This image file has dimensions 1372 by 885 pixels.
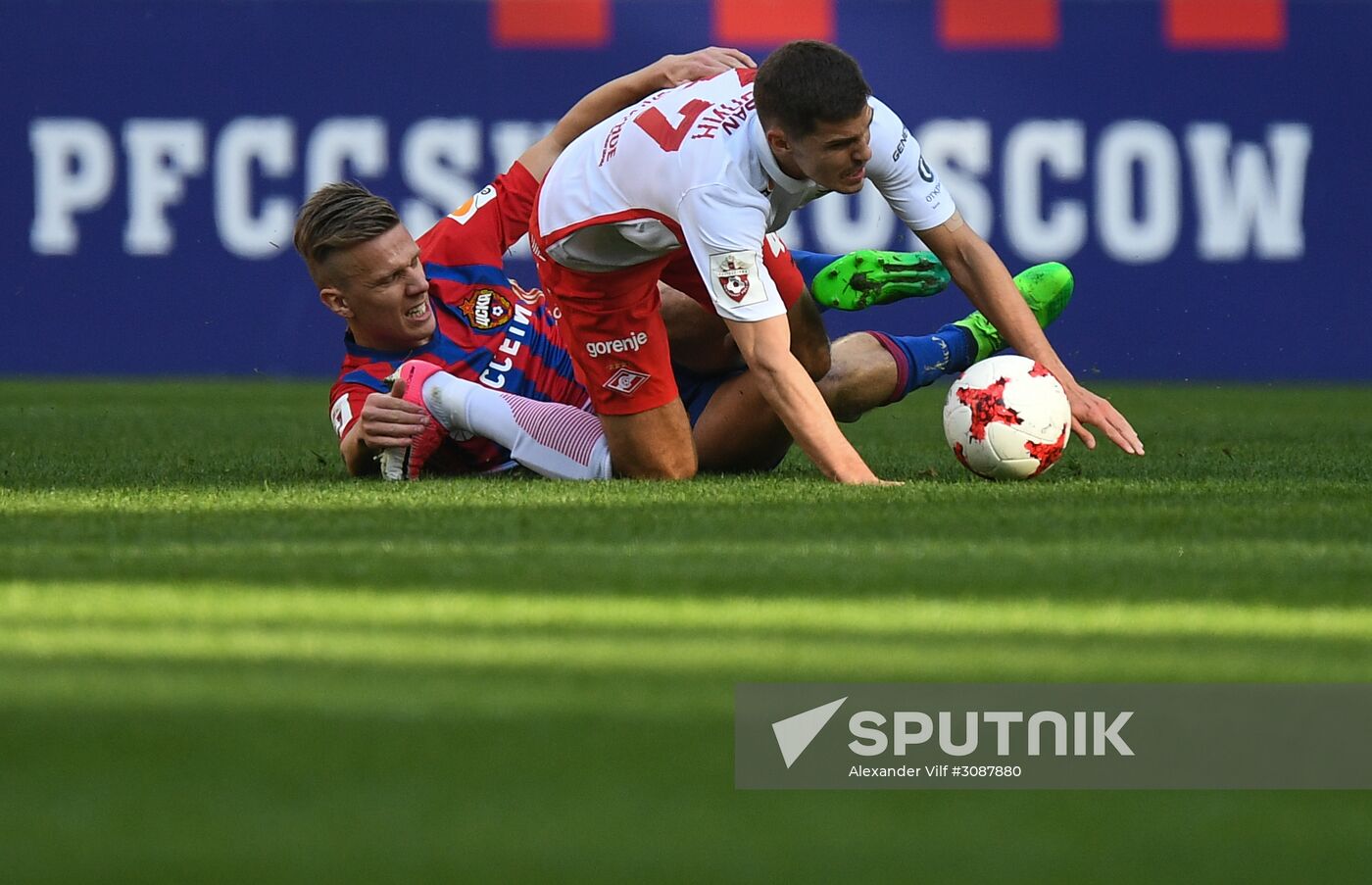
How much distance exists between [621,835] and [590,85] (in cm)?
821

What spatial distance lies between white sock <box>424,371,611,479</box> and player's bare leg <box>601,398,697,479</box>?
7 cm

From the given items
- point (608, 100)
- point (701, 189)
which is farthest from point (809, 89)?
point (608, 100)

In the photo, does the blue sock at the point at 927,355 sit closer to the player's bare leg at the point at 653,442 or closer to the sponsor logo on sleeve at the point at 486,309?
the player's bare leg at the point at 653,442

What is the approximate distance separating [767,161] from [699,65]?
0.94 meters

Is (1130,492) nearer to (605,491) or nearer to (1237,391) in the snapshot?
(605,491)

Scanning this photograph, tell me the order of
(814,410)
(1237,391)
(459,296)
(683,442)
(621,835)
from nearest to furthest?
(621,835)
(814,410)
(683,442)
(459,296)
(1237,391)

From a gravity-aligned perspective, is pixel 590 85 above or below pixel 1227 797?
below

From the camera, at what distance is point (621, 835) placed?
5.58 ft

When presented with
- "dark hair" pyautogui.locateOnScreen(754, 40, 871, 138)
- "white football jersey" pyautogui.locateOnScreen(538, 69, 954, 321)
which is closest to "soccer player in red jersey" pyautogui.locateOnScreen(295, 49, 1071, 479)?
"white football jersey" pyautogui.locateOnScreen(538, 69, 954, 321)

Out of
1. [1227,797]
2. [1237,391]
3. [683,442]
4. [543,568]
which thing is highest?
[1227,797]

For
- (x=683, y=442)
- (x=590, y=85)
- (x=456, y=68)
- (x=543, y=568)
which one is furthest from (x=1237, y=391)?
(x=543, y=568)

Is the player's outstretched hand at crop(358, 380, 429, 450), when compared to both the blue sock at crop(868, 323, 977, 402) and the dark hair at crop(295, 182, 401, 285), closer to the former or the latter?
the dark hair at crop(295, 182, 401, 285)

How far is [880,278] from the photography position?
499cm

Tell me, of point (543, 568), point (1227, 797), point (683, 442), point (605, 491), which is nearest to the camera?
point (1227, 797)
